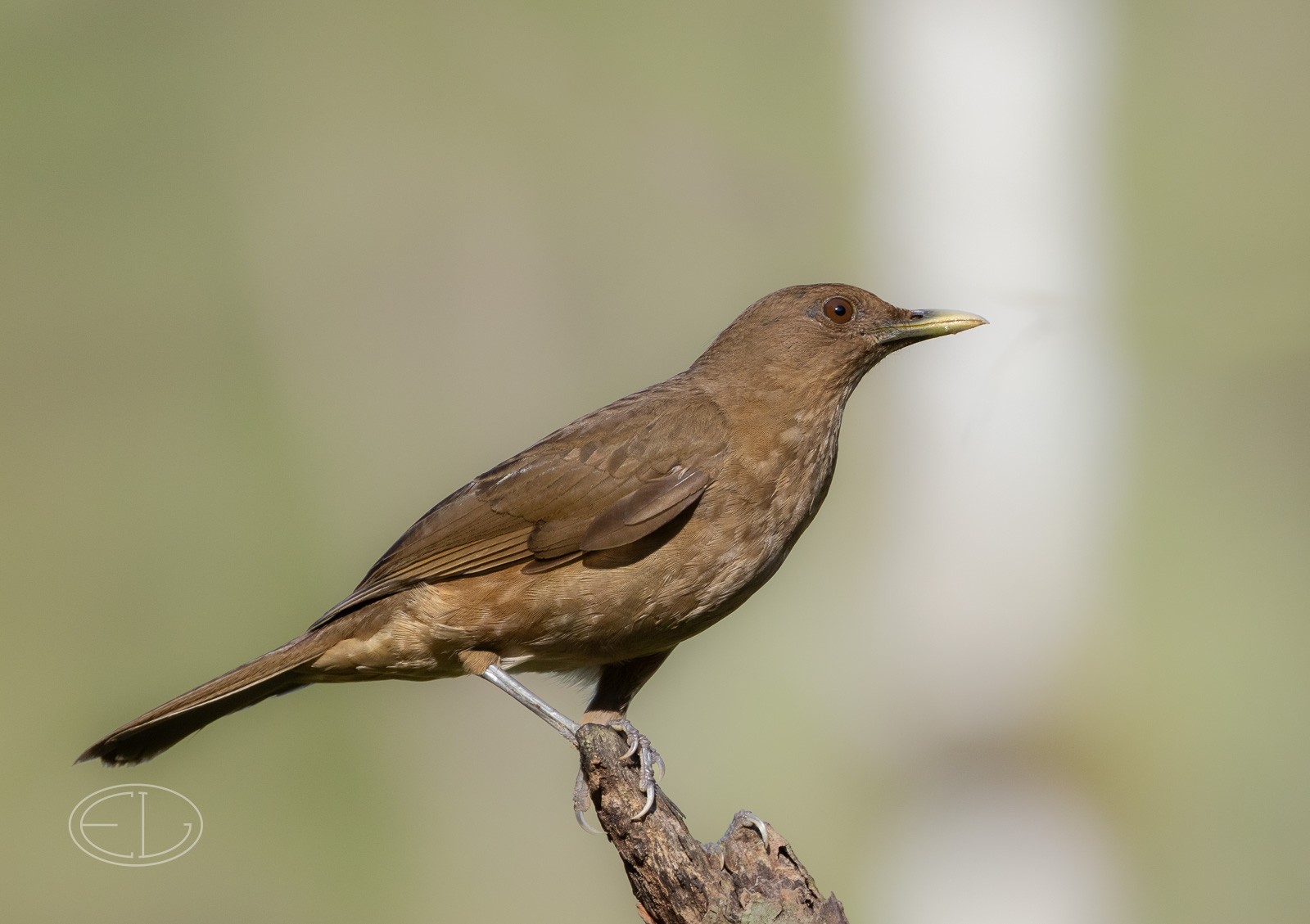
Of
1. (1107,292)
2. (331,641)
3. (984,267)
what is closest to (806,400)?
(331,641)

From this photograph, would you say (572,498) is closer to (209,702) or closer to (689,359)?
(209,702)

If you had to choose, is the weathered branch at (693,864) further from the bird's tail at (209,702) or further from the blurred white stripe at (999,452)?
the blurred white stripe at (999,452)

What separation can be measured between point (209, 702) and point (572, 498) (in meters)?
1.43

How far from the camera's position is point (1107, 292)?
Answer: 941 centimetres

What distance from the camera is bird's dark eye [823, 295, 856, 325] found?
4863mm

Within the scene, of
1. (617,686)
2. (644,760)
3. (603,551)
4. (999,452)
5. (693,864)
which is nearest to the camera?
(693,864)

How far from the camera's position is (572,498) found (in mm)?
4402

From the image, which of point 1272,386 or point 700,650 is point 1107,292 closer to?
point 1272,386

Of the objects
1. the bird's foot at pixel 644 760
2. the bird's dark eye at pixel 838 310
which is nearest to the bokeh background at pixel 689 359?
the bird's dark eye at pixel 838 310

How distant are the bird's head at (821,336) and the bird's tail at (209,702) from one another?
1.81m

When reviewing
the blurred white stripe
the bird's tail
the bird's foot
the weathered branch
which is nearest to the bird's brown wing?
the bird's tail

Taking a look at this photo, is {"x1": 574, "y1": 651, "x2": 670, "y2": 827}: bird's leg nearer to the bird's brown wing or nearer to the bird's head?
the bird's brown wing

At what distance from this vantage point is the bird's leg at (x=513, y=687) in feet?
14.1

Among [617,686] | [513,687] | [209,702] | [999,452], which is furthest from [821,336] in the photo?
[999,452]
